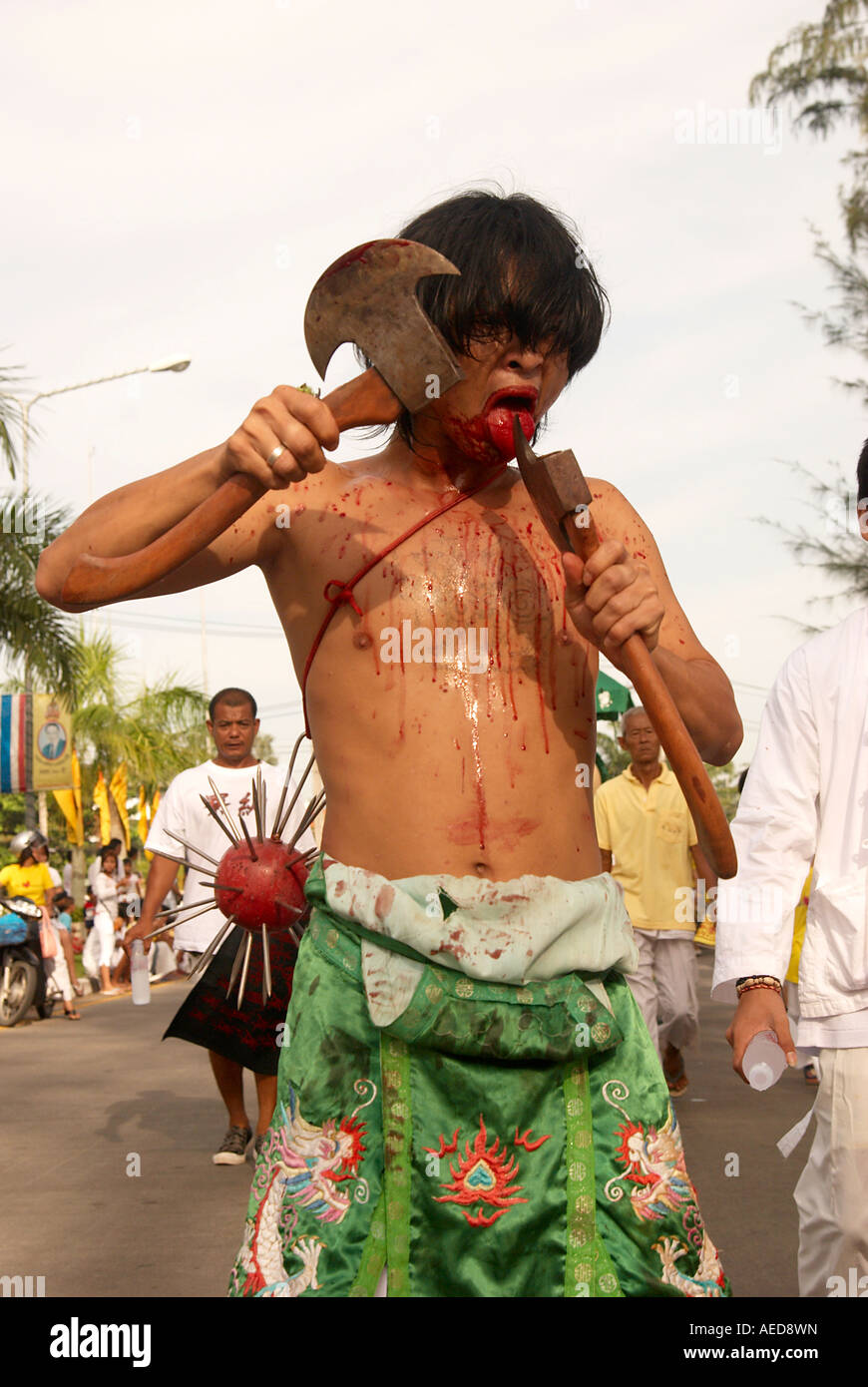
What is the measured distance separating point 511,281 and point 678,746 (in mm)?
807

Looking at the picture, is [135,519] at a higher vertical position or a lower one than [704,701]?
higher

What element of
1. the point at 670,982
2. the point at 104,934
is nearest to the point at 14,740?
the point at 104,934

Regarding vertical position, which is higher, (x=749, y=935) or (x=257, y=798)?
(x=257, y=798)

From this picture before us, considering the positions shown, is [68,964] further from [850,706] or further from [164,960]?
[850,706]

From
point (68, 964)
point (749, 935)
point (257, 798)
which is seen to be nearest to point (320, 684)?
point (749, 935)

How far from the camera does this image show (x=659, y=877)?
7961 millimetres

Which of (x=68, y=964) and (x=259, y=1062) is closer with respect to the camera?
(x=259, y=1062)

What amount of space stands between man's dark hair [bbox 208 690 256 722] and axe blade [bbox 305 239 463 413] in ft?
16.6

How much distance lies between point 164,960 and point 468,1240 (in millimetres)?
17240

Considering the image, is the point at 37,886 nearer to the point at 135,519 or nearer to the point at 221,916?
the point at 221,916

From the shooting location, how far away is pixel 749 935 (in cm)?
285

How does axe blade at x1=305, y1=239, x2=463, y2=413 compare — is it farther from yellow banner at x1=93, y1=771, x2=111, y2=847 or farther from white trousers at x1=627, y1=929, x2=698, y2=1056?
yellow banner at x1=93, y1=771, x2=111, y2=847

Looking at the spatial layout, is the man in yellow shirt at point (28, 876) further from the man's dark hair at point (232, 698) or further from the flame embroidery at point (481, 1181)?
the flame embroidery at point (481, 1181)

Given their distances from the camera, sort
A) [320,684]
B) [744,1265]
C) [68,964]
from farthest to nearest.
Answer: [68,964] < [744,1265] < [320,684]
